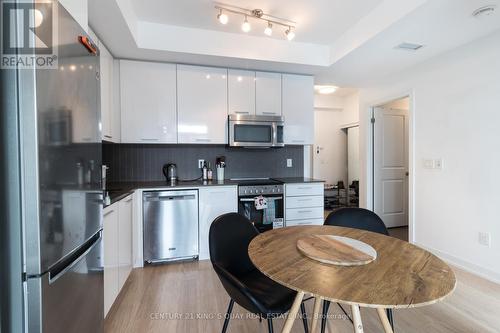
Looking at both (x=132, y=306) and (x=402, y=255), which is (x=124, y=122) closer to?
(x=132, y=306)

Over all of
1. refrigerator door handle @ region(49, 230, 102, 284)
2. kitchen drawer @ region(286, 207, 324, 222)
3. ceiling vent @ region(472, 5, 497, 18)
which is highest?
ceiling vent @ region(472, 5, 497, 18)

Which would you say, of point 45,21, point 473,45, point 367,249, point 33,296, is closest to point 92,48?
point 45,21

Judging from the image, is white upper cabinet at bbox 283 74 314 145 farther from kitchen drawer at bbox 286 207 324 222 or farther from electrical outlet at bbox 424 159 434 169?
electrical outlet at bbox 424 159 434 169

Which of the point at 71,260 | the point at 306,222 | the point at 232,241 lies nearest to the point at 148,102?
the point at 232,241

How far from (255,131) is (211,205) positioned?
1087mm

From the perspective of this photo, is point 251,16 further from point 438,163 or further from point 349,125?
point 349,125

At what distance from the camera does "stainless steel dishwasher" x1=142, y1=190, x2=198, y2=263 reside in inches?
105

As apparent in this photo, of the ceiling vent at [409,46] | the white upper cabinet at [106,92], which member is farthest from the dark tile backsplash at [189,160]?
the ceiling vent at [409,46]

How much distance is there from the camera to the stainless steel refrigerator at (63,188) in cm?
82

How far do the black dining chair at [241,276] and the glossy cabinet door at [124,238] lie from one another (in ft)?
3.39

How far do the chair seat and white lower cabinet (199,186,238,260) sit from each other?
52.4 inches

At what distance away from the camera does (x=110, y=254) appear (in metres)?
1.80

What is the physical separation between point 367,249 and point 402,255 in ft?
0.51
